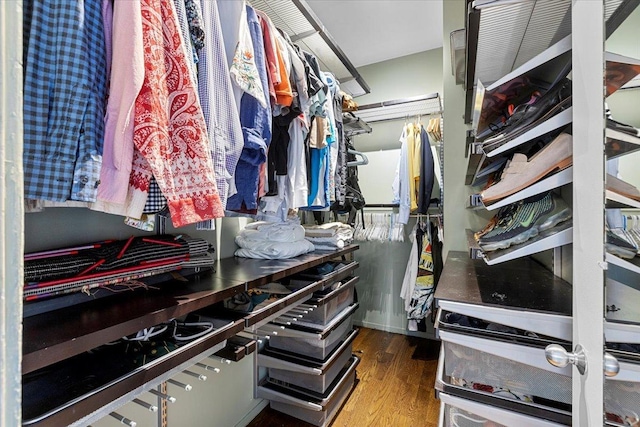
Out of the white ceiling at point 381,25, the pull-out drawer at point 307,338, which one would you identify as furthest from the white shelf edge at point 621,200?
the white ceiling at point 381,25

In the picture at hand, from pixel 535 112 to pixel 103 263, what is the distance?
1281 mm

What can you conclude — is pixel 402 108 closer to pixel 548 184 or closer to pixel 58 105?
pixel 548 184

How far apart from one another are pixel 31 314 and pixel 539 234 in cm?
Result: 124

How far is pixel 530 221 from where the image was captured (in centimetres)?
79

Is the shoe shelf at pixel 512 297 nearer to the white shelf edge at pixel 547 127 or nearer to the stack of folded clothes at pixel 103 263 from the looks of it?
the white shelf edge at pixel 547 127

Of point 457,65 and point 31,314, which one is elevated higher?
point 457,65

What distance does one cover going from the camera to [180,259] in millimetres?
1022

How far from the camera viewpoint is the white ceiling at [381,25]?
2.13m

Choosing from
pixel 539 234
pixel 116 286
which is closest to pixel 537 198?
pixel 539 234

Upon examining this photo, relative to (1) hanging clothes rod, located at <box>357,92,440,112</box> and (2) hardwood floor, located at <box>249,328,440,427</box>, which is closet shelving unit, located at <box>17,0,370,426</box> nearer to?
(2) hardwood floor, located at <box>249,328,440,427</box>

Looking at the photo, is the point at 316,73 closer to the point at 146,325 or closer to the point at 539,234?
the point at 539,234

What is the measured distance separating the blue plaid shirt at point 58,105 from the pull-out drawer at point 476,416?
0.99 m

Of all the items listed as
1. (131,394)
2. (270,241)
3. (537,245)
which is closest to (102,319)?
(131,394)

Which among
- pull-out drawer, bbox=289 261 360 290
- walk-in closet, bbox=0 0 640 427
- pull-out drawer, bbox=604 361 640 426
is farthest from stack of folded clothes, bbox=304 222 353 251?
pull-out drawer, bbox=604 361 640 426
